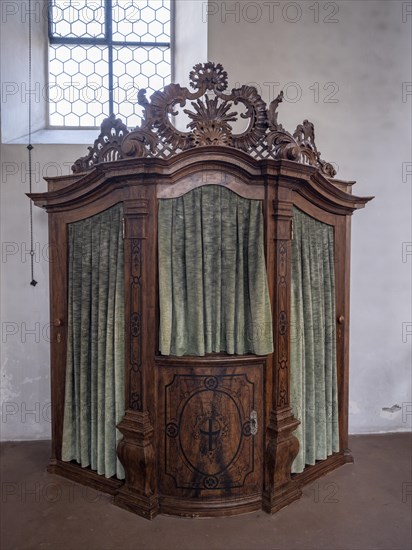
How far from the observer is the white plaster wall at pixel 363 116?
3.29 m

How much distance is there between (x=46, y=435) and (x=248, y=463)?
1.82 meters

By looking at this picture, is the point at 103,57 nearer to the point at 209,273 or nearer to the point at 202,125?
the point at 202,125

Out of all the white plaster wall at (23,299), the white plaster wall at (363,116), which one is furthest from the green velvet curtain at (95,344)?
the white plaster wall at (363,116)

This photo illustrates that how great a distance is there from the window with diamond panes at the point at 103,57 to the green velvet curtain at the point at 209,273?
1.79 metres

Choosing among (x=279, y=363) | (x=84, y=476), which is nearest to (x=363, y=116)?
(x=279, y=363)

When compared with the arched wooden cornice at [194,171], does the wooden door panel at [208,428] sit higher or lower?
lower

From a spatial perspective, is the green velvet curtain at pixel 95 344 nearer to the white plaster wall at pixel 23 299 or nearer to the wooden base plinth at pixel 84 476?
the wooden base plinth at pixel 84 476

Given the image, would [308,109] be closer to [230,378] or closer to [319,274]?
[319,274]

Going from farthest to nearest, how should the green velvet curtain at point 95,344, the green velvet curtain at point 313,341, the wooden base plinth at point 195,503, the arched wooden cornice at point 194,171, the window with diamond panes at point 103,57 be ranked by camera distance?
the window with diamond panes at point 103,57 → the green velvet curtain at point 313,341 → the green velvet curtain at point 95,344 → the wooden base plinth at point 195,503 → the arched wooden cornice at point 194,171

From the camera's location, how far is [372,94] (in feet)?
11.1

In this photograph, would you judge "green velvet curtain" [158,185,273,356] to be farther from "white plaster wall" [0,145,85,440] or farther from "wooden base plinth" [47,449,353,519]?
"white plaster wall" [0,145,85,440]

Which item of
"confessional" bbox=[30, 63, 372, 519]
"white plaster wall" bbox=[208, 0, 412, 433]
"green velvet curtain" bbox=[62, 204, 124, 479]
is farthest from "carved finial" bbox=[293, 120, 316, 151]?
"green velvet curtain" bbox=[62, 204, 124, 479]

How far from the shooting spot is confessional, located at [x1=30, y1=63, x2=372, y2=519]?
2365 millimetres

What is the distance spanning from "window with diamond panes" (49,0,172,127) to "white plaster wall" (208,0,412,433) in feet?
2.64
